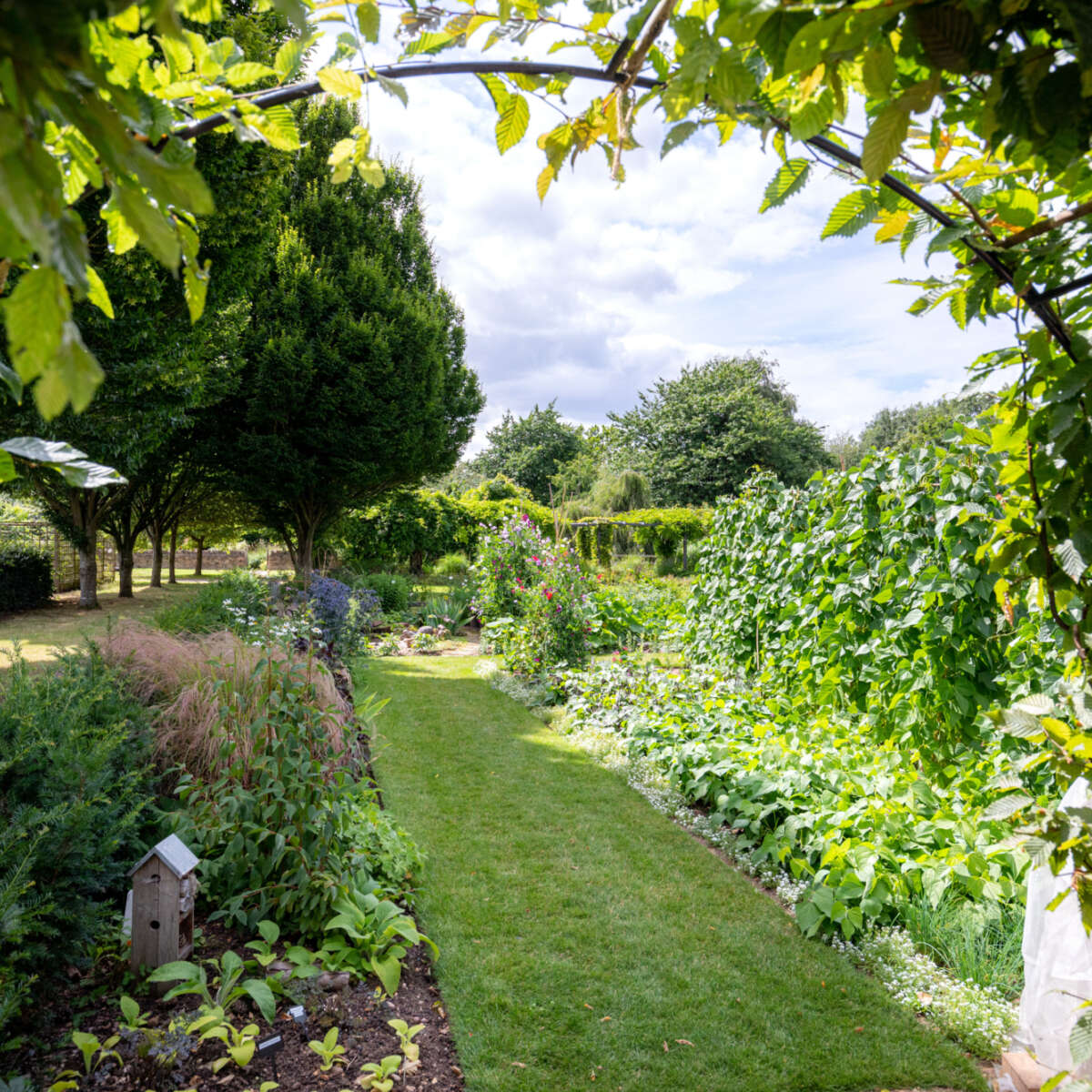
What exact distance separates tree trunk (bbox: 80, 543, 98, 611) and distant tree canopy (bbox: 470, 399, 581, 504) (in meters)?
25.9

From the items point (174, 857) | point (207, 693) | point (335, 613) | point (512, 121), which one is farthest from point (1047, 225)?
point (335, 613)

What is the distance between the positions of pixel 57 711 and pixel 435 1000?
1.72 metres

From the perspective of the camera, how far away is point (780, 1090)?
2.18 metres

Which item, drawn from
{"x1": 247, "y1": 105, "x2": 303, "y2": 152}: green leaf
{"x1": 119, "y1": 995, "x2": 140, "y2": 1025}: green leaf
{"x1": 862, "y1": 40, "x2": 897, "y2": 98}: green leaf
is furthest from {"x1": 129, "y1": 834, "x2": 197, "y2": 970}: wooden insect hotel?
{"x1": 862, "y1": 40, "x2": 897, "y2": 98}: green leaf

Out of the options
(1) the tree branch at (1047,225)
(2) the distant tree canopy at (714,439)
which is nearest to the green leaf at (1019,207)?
(1) the tree branch at (1047,225)

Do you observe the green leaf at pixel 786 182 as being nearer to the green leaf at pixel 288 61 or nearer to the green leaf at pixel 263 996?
the green leaf at pixel 288 61

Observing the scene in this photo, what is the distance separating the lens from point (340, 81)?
945 mm

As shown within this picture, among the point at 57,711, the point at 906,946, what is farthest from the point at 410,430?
the point at 906,946

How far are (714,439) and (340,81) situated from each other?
3151 centimetres

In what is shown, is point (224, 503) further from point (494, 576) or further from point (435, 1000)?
point (435, 1000)

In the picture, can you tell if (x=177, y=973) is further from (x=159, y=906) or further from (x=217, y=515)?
(x=217, y=515)

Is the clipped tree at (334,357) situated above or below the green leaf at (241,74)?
above

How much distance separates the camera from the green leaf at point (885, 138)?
2.52 feet

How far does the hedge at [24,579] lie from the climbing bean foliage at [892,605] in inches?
494
